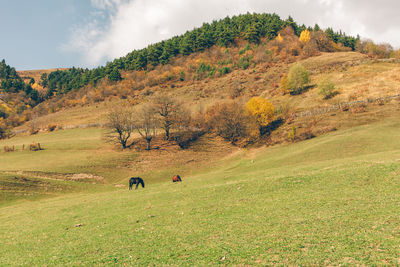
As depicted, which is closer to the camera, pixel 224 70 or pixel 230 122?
pixel 230 122

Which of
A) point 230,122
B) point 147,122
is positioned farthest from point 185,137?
point 230,122

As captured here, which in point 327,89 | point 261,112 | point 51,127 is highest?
point 51,127

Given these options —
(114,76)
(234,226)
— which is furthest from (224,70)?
(234,226)

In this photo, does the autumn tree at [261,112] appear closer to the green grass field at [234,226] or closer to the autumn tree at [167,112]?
the autumn tree at [167,112]

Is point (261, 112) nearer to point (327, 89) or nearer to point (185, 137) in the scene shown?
point (185, 137)

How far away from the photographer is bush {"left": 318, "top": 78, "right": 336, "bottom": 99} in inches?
3396

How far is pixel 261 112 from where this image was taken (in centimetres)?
7825

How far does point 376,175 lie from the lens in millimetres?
20078

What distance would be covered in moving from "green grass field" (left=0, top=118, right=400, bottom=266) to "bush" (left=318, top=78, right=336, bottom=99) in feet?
243

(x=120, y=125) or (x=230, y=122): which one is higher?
(x=120, y=125)

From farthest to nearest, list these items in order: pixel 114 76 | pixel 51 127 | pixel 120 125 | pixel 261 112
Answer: pixel 114 76 < pixel 51 127 < pixel 261 112 < pixel 120 125

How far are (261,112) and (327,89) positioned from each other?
3030cm

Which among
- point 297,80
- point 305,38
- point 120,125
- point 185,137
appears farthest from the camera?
point 305,38

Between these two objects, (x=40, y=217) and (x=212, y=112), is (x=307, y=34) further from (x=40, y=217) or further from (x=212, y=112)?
(x=40, y=217)
